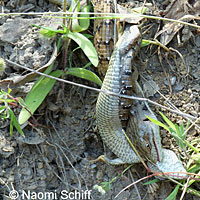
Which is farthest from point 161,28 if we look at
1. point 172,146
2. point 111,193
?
point 111,193

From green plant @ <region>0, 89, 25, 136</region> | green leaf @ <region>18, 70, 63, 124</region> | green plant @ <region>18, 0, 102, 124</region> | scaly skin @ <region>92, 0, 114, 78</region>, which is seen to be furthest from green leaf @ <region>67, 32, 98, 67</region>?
green plant @ <region>0, 89, 25, 136</region>

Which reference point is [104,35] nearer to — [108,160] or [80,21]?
[80,21]

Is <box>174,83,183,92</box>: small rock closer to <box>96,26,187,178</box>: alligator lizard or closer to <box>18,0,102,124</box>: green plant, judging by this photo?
<box>96,26,187,178</box>: alligator lizard

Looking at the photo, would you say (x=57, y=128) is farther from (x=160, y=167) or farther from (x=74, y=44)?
(x=160, y=167)

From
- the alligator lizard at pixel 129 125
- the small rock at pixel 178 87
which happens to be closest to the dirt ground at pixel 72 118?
the small rock at pixel 178 87

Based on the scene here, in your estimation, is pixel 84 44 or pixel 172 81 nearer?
pixel 84 44

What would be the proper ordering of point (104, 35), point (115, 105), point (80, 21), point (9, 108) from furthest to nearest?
1. point (80, 21)
2. point (104, 35)
3. point (115, 105)
4. point (9, 108)

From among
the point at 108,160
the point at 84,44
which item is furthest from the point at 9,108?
the point at 108,160
